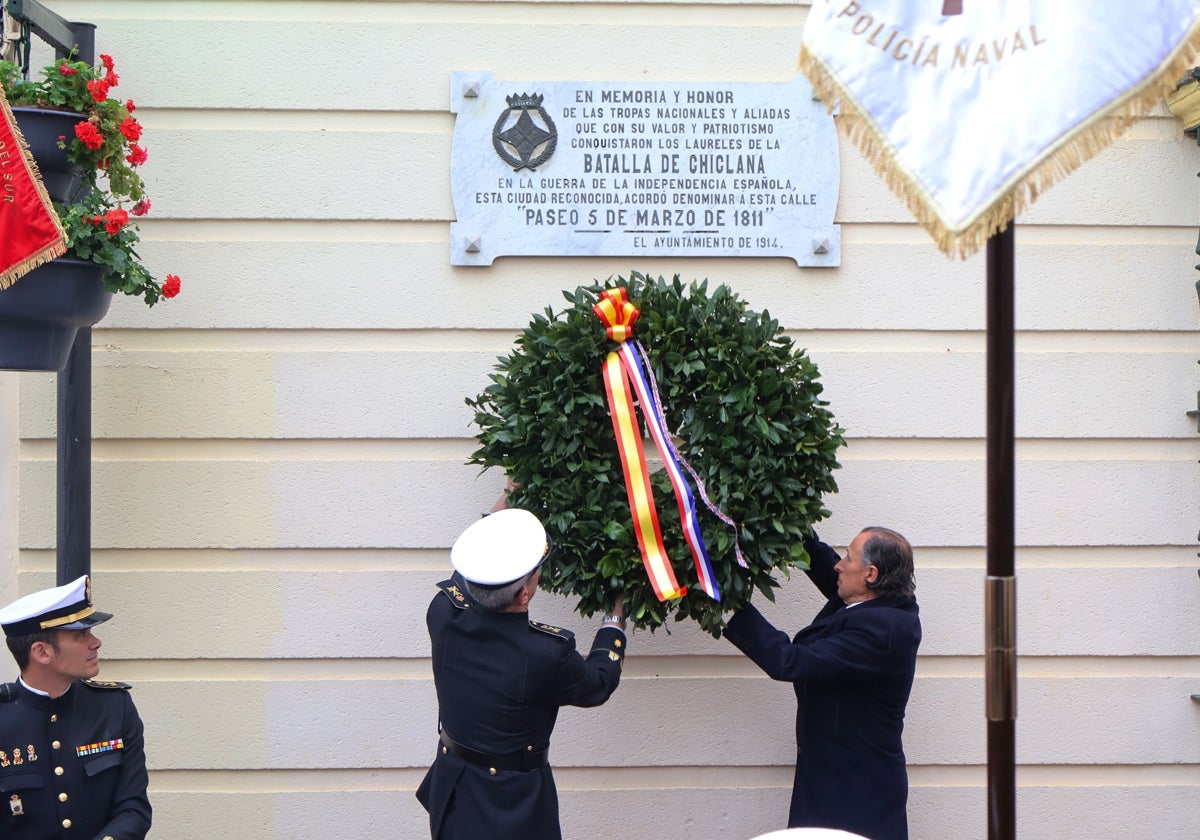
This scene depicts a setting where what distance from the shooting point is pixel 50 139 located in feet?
10.3

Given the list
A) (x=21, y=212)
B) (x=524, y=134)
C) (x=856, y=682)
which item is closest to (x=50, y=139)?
(x=21, y=212)

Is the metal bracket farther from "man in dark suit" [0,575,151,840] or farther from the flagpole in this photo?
the flagpole

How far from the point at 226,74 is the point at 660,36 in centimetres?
138

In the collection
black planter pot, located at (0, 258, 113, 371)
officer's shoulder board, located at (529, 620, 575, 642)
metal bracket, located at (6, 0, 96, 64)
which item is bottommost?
officer's shoulder board, located at (529, 620, 575, 642)

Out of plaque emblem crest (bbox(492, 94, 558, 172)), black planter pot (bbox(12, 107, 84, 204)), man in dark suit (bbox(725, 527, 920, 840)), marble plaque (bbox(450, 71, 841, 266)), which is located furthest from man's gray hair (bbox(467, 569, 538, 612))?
black planter pot (bbox(12, 107, 84, 204))

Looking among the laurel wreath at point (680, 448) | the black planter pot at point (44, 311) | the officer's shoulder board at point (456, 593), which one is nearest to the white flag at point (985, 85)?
the laurel wreath at point (680, 448)

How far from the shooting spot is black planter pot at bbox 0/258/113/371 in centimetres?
309

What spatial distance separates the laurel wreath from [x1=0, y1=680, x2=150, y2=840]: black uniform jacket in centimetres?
113

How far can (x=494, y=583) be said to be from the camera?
3.01m

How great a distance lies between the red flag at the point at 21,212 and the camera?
3045mm

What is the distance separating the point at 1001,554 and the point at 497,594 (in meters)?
1.49

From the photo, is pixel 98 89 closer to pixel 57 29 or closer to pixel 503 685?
pixel 57 29

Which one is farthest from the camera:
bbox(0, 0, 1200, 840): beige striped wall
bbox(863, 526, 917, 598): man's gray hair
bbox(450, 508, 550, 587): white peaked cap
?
bbox(0, 0, 1200, 840): beige striped wall

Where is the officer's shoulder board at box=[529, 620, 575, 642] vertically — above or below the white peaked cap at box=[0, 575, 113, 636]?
below
